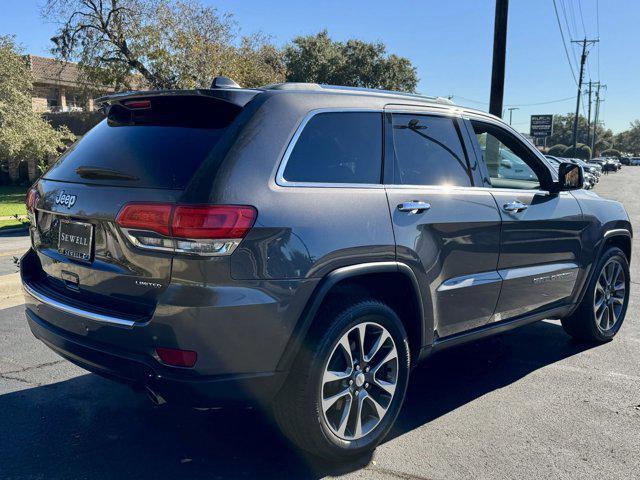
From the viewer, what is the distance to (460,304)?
3701mm

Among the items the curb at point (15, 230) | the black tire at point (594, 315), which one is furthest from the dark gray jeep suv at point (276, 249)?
the curb at point (15, 230)

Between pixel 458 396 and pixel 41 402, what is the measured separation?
9.00 ft

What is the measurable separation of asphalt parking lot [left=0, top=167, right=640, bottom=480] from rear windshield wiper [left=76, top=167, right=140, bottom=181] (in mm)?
1464

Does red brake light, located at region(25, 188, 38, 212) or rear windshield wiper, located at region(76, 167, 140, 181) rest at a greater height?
rear windshield wiper, located at region(76, 167, 140, 181)

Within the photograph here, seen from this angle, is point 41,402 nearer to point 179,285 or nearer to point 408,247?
point 179,285

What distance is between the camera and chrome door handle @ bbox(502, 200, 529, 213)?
4026 mm

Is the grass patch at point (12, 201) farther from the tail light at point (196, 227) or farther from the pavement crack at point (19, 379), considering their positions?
the tail light at point (196, 227)

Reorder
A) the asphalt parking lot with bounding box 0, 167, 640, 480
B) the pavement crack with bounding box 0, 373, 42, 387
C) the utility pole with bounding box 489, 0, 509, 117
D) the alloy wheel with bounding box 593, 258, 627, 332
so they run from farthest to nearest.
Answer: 1. the utility pole with bounding box 489, 0, 509, 117
2. the alloy wheel with bounding box 593, 258, 627, 332
3. the pavement crack with bounding box 0, 373, 42, 387
4. the asphalt parking lot with bounding box 0, 167, 640, 480

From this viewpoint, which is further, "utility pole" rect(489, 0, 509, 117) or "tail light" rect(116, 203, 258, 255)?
"utility pole" rect(489, 0, 509, 117)

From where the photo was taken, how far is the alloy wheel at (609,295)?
5.19 m

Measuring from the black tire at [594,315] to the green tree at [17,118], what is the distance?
2820 centimetres

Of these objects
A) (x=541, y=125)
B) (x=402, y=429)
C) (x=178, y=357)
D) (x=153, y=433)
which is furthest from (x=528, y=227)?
(x=541, y=125)

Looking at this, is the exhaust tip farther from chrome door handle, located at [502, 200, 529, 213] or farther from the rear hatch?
chrome door handle, located at [502, 200, 529, 213]

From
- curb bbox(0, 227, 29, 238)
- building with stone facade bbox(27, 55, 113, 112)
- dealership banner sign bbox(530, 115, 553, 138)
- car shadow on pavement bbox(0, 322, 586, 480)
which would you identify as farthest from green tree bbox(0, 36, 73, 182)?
dealership banner sign bbox(530, 115, 553, 138)
